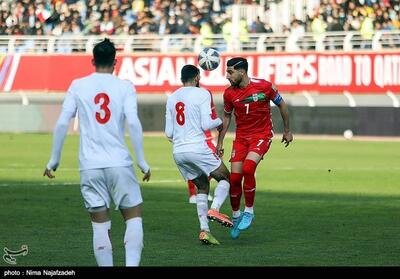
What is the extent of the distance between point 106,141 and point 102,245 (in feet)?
2.94

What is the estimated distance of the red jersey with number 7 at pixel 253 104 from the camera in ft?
49.5

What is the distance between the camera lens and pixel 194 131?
14289mm

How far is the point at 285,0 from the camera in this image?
140 ft

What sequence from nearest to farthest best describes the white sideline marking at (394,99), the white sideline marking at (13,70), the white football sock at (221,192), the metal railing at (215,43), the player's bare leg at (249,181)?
the white football sock at (221,192) < the player's bare leg at (249,181) < the white sideline marking at (394,99) < the metal railing at (215,43) < the white sideline marking at (13,70)

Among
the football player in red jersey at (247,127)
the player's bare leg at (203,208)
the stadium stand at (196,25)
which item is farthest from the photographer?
the stadium stand at (196,25)

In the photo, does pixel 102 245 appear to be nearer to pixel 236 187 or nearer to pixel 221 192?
pixel 221 192

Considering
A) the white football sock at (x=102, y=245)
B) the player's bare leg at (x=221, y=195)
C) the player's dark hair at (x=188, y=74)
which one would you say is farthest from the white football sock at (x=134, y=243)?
the player's dark hair at (x=188, y=74)

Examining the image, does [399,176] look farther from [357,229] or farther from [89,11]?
[89,11]

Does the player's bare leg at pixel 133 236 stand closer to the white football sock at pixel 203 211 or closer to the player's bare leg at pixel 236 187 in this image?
the white football sock at pixel 203 211

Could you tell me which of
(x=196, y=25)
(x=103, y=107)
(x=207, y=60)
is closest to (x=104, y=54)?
(x=103, y=107)

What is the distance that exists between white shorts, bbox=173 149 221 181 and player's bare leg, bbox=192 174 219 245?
11 centimetres

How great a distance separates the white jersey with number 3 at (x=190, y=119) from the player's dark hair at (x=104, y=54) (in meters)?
3.85

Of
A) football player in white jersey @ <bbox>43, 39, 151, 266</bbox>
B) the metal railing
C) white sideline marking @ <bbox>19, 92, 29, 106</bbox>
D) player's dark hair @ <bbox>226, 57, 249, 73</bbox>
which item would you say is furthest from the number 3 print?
white sideline marking @ <bbox>19, 92, 29, 106</bbox>
